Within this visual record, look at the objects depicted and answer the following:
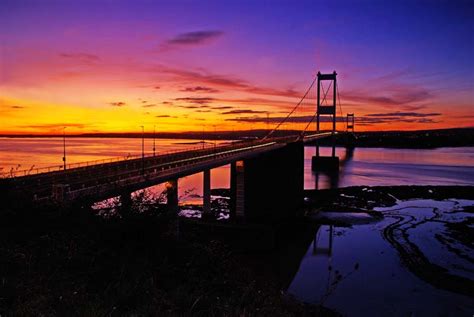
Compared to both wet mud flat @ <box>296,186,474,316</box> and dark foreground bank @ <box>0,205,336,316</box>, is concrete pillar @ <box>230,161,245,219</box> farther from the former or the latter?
dark foreground bank @ <box>0,205,336,316</box>

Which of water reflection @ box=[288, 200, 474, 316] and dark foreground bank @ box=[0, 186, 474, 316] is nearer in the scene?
dark foreground bank @ box=[0, 186, 474, 316]

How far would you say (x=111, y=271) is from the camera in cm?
Answer: 688

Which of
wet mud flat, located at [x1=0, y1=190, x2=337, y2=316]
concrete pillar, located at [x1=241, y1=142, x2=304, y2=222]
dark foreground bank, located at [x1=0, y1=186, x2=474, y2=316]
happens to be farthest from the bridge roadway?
concrete pillar, located at [x1=241, y1=142, x2=304, y2=222]

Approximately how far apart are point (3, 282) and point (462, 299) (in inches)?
689

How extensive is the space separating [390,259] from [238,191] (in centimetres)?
1318

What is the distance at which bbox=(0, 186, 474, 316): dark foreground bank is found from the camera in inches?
→ 208

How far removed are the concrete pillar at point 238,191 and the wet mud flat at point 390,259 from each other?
644 cm

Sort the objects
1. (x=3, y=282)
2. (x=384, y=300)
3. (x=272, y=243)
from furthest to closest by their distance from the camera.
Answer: (x=272, y=243) < (x=384, y=300) < (x=3, y=282)

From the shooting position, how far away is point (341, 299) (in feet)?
53.0

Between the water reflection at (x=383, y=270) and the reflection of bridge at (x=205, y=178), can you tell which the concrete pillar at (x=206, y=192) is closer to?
the reflection of bridge at (x=205, y=178)

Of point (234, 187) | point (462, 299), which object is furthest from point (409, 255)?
point (234, 187)

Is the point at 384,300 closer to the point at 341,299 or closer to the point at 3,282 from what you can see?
the point at 341,299

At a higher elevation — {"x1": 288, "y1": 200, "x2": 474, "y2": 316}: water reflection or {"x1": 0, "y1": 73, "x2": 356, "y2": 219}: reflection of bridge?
{"x1": 0, "y1": 73, "x2": 356, "y2": 219}: reflection of bridge

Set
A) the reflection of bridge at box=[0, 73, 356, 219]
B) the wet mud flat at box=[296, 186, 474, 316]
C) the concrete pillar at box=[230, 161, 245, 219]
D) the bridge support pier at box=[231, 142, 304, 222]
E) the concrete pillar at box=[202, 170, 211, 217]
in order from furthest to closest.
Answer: the concrete pillar at box=[202, 170, 211, 217], the bridge support pier at box=[231, 142, 304, 222], the concrete pillar at box=[230, 161, 245, 219], the wet mud flat at box=[296, 186, 474, 316], the reflection of bridge at box=[0, 73, 356, 219]
